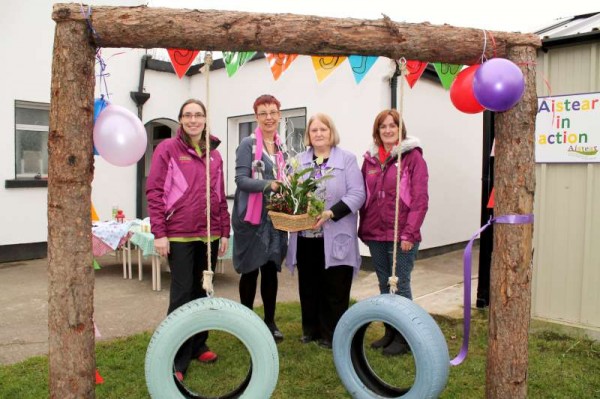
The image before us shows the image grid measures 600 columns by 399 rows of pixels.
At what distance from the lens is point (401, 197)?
3.15 m

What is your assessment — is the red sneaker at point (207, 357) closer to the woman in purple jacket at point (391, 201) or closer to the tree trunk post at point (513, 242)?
the woman in purple jacket at point (391, 201)

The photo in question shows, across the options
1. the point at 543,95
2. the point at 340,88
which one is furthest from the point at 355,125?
the point at 543,95

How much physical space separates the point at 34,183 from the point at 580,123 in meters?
6.76

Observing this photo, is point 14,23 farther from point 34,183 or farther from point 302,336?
point 302,336

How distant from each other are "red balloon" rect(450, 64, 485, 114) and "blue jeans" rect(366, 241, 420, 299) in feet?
3.53

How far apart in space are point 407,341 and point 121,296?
12.0ft

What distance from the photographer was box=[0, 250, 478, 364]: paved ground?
3904mm

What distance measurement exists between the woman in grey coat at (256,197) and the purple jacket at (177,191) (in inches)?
13.6

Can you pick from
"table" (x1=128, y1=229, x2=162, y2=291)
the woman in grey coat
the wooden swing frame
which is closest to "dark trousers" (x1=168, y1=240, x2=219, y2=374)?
the woman in grey coat

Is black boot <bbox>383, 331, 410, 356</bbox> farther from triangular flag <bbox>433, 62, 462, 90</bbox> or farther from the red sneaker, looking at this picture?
triangular flag <bbox>433, 62, 462, 90</bbox>

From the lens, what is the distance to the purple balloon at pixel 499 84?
7.04 feet

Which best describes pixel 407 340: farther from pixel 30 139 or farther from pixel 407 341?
pixel 30 139

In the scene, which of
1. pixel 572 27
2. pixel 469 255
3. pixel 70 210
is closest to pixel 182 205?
pixel 70 210

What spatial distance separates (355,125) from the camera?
6.50m
